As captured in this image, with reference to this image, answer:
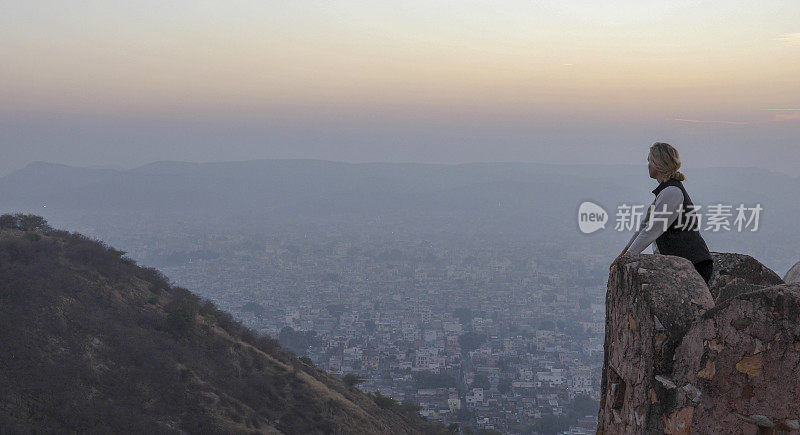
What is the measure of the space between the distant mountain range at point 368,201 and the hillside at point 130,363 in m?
86.3

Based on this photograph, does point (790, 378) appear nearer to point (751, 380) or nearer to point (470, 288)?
point (751, 380)

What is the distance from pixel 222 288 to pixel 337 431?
63028mm

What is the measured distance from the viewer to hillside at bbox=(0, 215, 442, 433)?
16656 mm

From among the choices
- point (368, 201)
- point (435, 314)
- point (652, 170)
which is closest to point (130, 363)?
point (652, 170)

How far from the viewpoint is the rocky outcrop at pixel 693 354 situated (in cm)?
323

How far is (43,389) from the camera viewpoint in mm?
16469

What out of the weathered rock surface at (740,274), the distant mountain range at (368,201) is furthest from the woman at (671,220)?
the distant mountain range at (368,201)

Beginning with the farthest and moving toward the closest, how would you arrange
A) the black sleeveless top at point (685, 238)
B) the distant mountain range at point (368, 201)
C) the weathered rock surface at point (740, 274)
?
the distant mountain range at point (368, 201)
the weathered rock surface at point (740, 274)
the black sleeveless top at point (685, 238)

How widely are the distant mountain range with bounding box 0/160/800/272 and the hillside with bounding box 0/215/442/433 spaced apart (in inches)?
3398

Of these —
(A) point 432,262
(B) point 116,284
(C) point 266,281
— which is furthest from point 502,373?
(A) point 432,262

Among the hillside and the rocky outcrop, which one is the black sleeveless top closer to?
the rocky outcrop

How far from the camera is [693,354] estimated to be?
357cm

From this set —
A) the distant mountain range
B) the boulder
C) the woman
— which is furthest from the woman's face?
the distant mountain range

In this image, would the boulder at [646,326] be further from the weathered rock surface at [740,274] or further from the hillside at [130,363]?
the hillside at [130,363]
